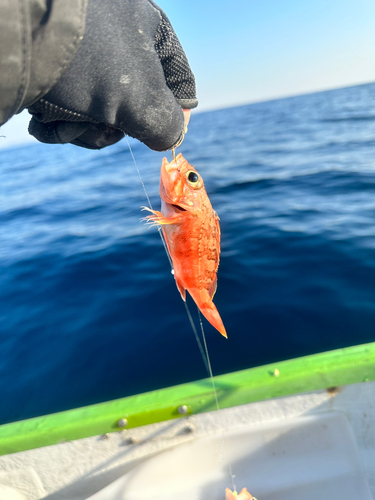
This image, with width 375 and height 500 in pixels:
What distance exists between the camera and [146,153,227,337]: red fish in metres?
1.86

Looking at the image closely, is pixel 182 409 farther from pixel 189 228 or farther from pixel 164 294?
pixel 164 294

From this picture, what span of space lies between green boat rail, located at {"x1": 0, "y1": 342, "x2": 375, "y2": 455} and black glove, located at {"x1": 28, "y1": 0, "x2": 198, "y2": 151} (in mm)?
1774

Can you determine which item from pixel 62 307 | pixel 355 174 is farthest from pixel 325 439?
pixel 355 174

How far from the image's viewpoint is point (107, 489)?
2.53m

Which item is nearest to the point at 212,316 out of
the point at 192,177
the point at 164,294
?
the point at 192,177

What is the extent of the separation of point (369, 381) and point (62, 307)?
3853 millimetres

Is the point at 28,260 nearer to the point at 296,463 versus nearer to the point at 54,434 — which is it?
the point at 54,434

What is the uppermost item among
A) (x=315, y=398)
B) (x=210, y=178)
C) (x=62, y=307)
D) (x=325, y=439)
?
(x=315, y=398)

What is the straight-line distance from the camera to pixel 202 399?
2457mm

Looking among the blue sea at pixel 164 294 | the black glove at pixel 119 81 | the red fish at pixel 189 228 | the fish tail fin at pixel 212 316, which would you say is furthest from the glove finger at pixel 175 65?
the blue sea at pixel 164 294

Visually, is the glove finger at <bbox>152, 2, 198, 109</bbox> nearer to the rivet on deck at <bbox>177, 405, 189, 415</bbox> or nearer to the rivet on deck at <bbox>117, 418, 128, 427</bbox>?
the rivet on deck at <bbox>177, 405, 189, 415</bbox>

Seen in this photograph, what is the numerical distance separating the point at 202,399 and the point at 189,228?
134cm

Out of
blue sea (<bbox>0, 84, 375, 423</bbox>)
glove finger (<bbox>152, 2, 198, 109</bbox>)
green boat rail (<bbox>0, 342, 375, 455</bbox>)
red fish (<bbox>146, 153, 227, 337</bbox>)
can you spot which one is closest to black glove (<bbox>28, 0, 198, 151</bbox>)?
glove finger (<bbox>152, 2, 198, 109</bbox>)

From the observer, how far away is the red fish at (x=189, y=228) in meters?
1.86
